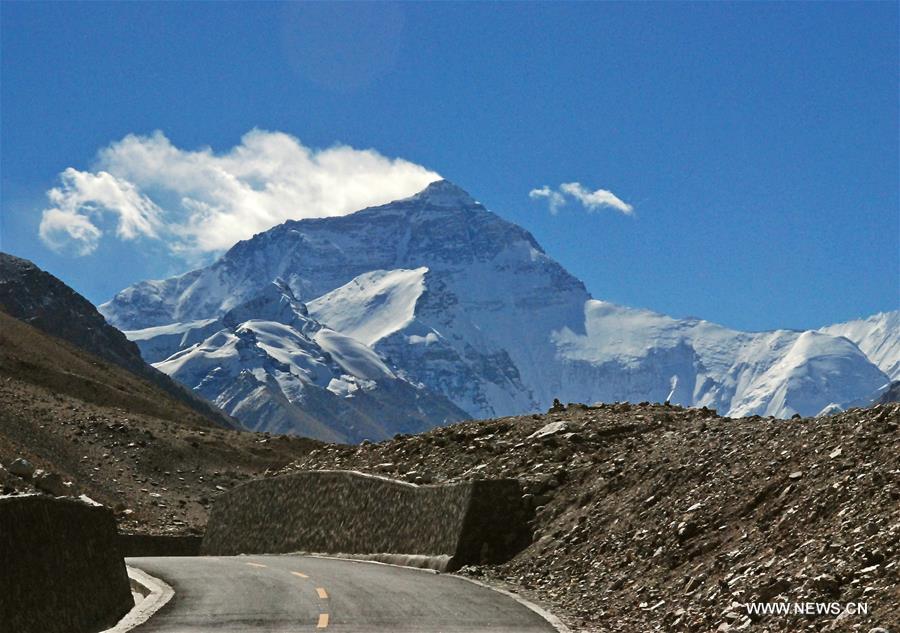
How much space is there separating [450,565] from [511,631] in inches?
422

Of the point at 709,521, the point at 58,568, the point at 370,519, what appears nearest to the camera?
the point at 58,568

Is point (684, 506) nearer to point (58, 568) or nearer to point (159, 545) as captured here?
point (58, 568)

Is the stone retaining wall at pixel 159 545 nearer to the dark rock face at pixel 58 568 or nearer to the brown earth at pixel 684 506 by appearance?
the brown earth at pixel 684 506

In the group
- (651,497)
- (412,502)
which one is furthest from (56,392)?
(651,497)

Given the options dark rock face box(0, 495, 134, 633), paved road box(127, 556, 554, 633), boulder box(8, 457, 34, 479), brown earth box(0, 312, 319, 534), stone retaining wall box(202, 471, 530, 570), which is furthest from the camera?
brown earth box(0, 312, 319, 534)

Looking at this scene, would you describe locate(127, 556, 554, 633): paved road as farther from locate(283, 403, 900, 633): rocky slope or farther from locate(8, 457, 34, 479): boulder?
locate(8, 457, 34, 479): boulder

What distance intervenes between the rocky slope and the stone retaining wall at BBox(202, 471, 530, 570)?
40.5 inches

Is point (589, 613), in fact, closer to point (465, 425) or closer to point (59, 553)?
point (59, 553)

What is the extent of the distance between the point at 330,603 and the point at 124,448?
62703 mm

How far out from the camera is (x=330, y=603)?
20.3m

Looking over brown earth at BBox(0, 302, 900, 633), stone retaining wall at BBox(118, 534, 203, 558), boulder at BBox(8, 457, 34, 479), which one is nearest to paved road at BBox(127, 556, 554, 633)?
brown earth at BBox(0, 302, 900, 633)

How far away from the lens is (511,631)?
17.7 metres

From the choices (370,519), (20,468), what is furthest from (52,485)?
(370,519)

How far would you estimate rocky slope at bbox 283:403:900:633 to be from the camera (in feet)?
52.6
